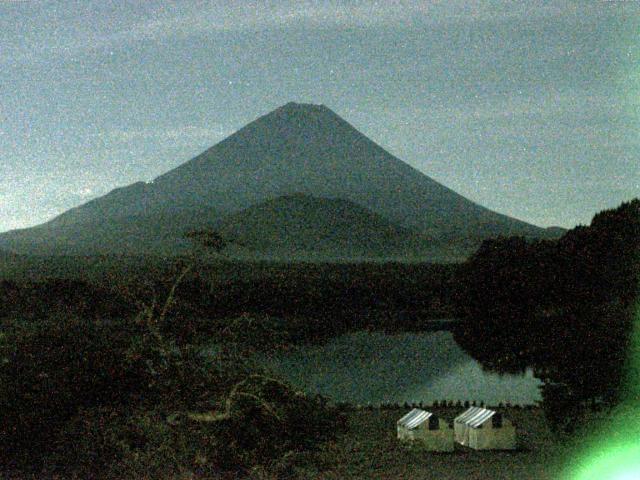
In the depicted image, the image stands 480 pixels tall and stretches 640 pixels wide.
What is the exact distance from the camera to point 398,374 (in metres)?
27.4

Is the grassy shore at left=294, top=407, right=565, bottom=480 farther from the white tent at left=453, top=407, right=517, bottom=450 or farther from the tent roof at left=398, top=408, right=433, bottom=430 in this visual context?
the tent roof at left=398, top=408, right=433, bottom=430

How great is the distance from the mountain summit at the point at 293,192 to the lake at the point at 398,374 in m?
101

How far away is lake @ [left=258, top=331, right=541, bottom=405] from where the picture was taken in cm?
2197

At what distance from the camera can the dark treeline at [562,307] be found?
1272 cm

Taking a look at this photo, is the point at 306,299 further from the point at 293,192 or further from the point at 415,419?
the point at 293,192

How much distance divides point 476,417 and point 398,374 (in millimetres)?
14246

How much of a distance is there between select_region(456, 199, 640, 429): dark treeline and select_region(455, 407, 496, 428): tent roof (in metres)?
0.94

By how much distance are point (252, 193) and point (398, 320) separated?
127449mm

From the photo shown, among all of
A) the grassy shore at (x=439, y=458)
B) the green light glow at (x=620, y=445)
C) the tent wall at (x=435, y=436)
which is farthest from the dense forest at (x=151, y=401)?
the tent wall at (x=435, y=436)

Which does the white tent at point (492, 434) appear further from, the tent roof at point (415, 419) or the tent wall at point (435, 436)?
the tent roof at point (415, 419)

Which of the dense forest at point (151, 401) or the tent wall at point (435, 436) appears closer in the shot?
the dense forest at point (151, 401)

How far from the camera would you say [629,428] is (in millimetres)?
10086

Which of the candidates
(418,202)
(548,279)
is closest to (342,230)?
(418,202)

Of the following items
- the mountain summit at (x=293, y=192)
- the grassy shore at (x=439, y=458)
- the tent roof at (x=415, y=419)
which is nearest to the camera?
the grassy shore at (x=439, y=458)
